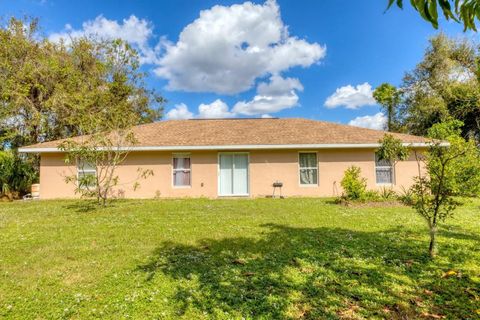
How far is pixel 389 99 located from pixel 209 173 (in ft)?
86.8

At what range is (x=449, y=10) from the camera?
149 cm

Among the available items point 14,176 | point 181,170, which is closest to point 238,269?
point 181,170

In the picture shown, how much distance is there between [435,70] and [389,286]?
28.3m

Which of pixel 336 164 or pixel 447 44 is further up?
pixel 447 44

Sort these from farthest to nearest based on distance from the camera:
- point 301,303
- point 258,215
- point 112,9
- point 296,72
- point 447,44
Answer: point 296,72
point 447,44
point 112,9
point 258,215
point 301,303

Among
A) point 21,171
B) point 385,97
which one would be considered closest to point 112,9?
point 21,171

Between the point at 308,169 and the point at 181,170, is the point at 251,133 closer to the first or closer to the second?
the point at 308,169

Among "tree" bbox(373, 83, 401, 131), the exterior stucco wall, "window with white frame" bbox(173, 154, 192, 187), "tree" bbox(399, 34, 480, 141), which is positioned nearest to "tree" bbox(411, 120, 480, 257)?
the exterior stucco wall

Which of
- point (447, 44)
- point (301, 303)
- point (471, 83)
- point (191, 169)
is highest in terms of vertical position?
point (447, 44)

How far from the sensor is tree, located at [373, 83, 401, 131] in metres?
31.2

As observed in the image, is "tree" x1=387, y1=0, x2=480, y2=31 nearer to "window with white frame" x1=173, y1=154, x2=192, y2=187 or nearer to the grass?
the grass

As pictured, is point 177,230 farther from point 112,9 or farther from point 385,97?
point 385,97

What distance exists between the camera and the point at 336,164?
1544 centimetres

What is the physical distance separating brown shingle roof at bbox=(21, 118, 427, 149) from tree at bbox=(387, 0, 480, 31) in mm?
13557
